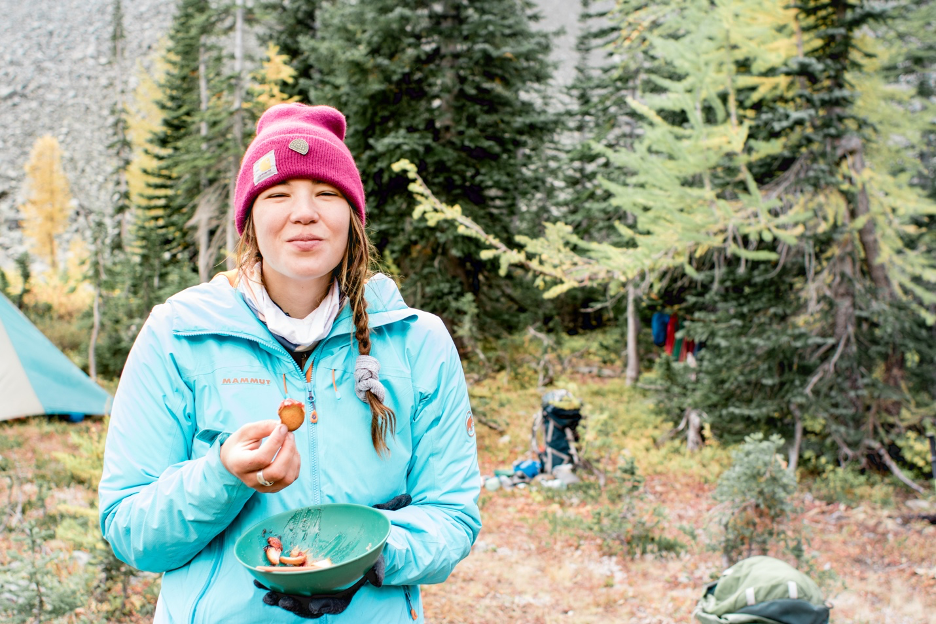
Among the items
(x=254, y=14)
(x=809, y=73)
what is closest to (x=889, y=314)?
(x=809, y=73)

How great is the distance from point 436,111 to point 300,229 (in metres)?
11.6

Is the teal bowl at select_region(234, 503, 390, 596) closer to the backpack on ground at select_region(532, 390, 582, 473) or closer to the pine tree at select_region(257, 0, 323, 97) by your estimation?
the backpack on ground at select_region(532, 390, 582, 473)

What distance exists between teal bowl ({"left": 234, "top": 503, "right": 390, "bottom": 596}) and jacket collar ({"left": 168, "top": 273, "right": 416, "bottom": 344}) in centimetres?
43

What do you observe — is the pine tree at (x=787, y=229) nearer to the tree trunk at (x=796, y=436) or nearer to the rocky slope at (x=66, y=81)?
the tree trunk at (x=796, y=436)

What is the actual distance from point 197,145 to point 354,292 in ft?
42.7

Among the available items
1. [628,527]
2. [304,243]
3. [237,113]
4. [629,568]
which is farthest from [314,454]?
[237,113]

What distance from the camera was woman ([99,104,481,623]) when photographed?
4.19ft

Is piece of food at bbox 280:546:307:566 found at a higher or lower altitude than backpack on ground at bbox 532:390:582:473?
higher

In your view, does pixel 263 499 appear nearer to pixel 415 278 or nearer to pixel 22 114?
pixel 415 278

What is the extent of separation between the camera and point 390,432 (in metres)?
1.51

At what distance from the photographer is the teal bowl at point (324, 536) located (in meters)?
1.29

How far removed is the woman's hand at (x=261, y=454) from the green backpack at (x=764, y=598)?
3.56 metres

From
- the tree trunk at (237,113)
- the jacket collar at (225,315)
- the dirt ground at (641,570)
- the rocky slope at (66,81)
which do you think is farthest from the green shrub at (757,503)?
the rocky slope at (66,81)

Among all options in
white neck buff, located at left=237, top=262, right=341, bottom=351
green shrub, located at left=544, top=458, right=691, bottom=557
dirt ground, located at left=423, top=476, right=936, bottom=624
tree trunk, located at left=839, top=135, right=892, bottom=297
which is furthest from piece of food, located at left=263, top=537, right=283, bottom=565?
tree trunk, located at left=839, top=135, right=892, bottom=297
